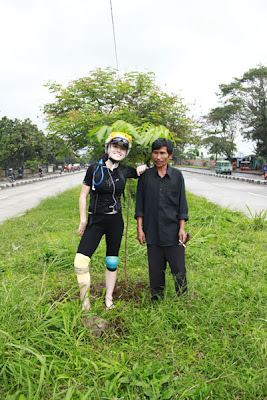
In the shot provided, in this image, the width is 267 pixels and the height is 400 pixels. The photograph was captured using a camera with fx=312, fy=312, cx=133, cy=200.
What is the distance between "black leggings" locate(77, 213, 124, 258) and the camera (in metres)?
2.70

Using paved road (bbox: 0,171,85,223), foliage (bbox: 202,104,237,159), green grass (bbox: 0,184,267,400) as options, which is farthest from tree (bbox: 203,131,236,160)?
green grass (bbox: 0,184,267,400)

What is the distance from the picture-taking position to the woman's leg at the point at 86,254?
2.67 meters

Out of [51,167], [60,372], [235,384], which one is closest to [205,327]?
[235,384]

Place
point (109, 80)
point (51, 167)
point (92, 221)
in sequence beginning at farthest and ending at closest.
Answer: point (51, 167), point (109, 80), point (92, 221)

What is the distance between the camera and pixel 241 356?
2.16 meters

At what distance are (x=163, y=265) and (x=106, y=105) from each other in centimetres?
687

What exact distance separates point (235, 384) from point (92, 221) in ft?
5.18

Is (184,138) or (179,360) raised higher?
(184,138)

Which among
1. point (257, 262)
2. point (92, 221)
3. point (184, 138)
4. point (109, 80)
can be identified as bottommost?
point (257, 262)

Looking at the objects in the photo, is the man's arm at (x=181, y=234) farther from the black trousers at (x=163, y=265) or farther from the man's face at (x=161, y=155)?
the man's face at (x=161, y=155)

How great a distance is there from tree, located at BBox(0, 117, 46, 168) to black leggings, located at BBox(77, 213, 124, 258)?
2797 cm

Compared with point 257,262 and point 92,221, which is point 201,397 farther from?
point 257,262

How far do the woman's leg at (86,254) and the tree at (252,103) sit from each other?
34781 millimetres

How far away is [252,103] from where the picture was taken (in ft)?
117
